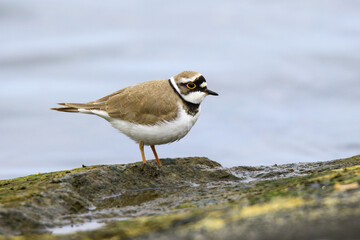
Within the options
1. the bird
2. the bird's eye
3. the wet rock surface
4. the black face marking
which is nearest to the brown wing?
the bird

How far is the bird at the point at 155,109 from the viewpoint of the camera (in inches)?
288

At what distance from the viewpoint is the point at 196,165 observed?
6.70m

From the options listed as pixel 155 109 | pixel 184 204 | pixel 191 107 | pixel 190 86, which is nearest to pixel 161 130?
pixel 155 109

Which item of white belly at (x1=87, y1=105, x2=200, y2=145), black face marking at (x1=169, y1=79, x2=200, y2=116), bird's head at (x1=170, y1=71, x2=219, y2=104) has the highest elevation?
bird's head at (x1=170, y1=71, x2=219, y2=104)

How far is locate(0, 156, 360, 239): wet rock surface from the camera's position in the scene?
9.91 ft

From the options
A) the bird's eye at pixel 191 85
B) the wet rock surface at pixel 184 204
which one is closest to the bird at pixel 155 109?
the bird's eye at pixel 191 85

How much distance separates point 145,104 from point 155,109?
0.18m

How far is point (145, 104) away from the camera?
742 centimetres

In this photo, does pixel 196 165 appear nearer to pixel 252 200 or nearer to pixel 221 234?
pixel 252 200

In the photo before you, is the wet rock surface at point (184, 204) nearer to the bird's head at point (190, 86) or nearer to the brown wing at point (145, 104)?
the brown wing at point (145, 104)

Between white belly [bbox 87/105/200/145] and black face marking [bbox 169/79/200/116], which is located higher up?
black face marking [bbox 169/79/200/116]

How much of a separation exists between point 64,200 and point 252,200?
1860 millimetres

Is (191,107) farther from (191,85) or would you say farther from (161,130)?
(161,130)

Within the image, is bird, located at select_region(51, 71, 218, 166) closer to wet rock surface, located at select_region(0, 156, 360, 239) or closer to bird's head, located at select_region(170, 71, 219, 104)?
bird's head, located at select_region(170, 71, 219, 104)
